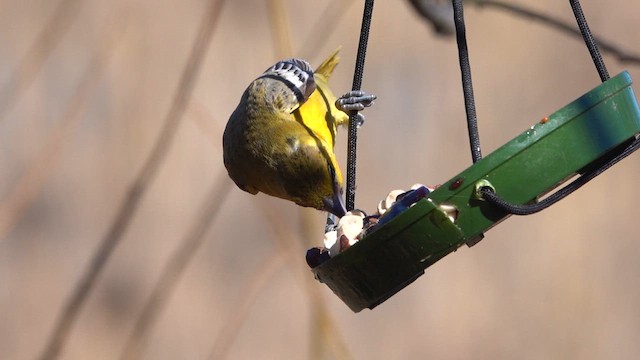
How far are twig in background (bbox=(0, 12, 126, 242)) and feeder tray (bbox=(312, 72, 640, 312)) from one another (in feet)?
7.33

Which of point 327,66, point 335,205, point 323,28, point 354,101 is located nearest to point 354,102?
point 354,101

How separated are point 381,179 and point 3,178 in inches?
64.2

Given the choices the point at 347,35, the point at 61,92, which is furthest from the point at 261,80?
the point at 347,35

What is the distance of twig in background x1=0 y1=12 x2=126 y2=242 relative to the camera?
356 centimetres

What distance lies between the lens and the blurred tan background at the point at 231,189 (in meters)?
3.65

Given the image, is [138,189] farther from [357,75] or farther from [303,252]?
[357,75]

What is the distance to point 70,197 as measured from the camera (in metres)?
3.71

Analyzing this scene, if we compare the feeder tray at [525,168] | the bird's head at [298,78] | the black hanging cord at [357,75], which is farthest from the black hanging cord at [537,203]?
the bird's head at [298,78]

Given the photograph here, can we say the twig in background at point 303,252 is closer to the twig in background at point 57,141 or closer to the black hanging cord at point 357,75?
the twig in background at point 57,141

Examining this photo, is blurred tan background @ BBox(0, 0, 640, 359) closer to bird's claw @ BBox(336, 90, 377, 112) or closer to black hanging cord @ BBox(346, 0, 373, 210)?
bird's claw @ BBox(336, 90, 377, 112)

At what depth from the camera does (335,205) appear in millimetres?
2596

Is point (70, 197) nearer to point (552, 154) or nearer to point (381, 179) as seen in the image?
point (381, 179)

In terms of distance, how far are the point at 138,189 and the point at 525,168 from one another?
239 cm

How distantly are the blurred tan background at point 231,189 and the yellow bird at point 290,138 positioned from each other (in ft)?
2.84
